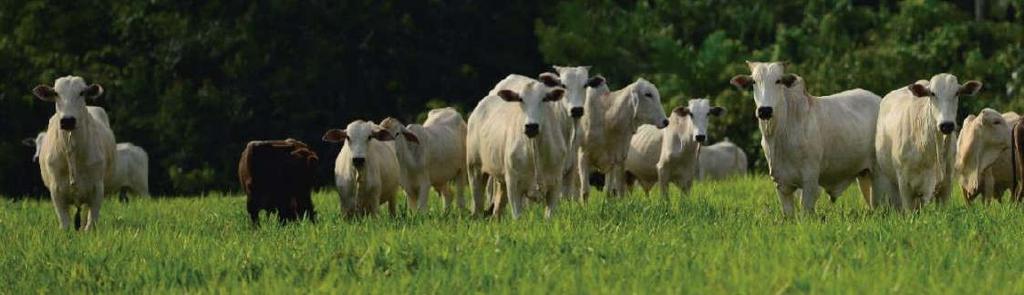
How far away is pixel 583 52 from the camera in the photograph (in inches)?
1441

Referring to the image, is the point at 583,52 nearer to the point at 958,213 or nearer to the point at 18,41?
the point at 18,41

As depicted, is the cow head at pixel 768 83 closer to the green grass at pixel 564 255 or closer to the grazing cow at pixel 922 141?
the green grass at pixel 564 255

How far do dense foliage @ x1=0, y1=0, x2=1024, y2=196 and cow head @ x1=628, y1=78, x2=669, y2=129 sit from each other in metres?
13.6

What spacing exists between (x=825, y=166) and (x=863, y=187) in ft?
5.48

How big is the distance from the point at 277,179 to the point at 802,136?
4.16 meters

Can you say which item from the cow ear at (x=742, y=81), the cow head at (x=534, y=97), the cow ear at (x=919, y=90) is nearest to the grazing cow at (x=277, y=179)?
the cow head at (x=534, y=97)

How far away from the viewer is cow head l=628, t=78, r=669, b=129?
A: 70.2 feet

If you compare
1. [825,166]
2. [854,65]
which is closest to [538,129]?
[825,166]

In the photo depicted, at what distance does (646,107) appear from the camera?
21.5m

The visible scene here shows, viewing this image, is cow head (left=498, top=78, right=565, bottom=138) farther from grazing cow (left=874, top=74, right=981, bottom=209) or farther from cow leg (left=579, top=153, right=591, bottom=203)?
grazing cow (left=874, top=74, right=981, bottom=209)

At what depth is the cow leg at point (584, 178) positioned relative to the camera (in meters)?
19.6

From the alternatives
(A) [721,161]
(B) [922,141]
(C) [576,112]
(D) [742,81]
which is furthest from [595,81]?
(A) [721,161]

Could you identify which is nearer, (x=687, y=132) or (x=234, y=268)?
Result: (x=234, y=268)

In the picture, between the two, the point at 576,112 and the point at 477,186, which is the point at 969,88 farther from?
the point at 477,186
